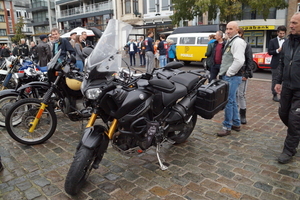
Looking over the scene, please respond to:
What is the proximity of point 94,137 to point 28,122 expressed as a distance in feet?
6.57

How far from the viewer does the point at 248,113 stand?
232 inches

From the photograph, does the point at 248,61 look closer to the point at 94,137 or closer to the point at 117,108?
the point at 117,108

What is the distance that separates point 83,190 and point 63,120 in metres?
2.93

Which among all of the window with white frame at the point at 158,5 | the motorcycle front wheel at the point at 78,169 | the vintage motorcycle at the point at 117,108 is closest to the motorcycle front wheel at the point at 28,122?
the vintage motorcycle at the point at 117,108

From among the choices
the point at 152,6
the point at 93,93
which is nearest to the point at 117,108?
the point at 93,93

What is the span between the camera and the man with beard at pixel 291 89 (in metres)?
3.37

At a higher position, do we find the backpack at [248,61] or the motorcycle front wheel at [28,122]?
the backpack at [248,61]

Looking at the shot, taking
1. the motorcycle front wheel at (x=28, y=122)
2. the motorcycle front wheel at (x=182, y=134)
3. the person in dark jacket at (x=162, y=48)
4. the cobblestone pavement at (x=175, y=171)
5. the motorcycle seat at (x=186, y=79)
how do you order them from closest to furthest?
the cobblestone pavement at (x=175, y=171), the motorcycle seat at (x=186, y=79), the motorcycle front wheel at (x=182, y=134), the motorcycle front wheel at (x=28, y=122), the person in dark jacket at (x=162, y=48)

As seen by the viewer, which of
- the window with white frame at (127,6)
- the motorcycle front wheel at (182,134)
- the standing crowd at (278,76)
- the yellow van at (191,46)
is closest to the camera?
the standing crowd at (278,76)

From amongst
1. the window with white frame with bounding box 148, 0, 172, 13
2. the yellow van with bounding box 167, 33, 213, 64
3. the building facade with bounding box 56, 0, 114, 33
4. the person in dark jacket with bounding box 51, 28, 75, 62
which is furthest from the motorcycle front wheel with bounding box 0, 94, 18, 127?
the building facade with bounding box 56, 0, 114, 33

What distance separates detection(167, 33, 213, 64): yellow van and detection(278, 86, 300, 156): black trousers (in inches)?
497

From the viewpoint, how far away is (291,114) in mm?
3471

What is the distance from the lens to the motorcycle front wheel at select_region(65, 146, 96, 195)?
2.62 m

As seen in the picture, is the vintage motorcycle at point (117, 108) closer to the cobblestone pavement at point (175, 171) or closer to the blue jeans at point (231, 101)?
the cobblestone pavement at point (175, 171)
